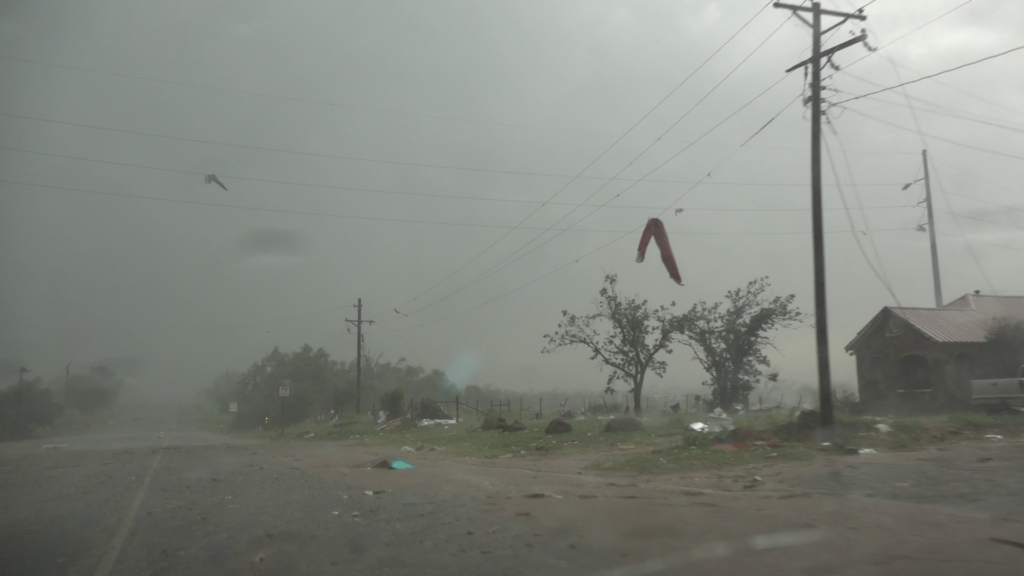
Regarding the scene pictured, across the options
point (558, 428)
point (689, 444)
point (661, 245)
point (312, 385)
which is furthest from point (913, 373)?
point (312, 385)

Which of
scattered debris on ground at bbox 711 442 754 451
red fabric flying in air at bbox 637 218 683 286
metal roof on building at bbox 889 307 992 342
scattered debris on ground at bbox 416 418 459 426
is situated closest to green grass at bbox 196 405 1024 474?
scattered debris on ground at bbox 711 442 754 451

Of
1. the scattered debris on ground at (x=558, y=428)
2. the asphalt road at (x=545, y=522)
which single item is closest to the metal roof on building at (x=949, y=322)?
the scattered debris on ground at (x=558, y=428)

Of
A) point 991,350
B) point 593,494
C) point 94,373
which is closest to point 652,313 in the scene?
point 991,350

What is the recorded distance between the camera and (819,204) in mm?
19172

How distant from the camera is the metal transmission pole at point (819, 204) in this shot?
18.6 m

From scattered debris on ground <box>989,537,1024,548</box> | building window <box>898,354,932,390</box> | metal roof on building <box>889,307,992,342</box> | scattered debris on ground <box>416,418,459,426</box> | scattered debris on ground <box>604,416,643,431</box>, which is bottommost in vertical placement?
scattered debris on ground <box>416,418,459,426</box>

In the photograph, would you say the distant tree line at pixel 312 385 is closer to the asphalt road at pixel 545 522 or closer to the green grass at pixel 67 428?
the green grass at pixel 67 428

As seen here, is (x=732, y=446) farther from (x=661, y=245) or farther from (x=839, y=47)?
(x=839, y=47)

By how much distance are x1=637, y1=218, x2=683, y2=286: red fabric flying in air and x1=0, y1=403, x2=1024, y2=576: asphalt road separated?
4682 mm

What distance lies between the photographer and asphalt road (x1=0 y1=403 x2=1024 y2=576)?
6621 mm

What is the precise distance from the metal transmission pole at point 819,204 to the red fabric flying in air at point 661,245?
5.26 meters

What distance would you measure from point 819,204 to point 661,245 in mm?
5790

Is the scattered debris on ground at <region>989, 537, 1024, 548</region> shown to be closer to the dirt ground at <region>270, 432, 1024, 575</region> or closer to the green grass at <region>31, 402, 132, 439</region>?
the dirt ground at <region>270, 432, 1024, 575</region>

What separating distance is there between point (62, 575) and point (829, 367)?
1769 centimetres
